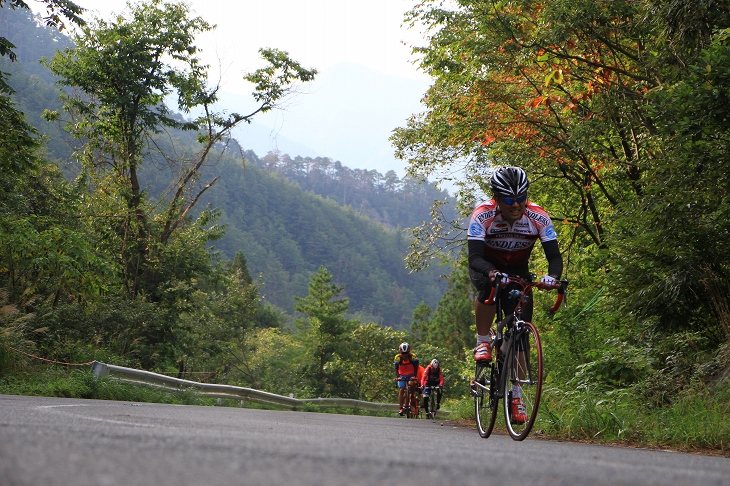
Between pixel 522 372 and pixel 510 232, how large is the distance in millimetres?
1265

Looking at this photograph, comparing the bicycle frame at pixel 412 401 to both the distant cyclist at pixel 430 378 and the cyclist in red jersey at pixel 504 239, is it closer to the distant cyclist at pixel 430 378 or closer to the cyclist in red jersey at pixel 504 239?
the distant cyclist at pixel 430 378

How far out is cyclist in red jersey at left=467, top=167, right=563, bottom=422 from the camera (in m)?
6.52

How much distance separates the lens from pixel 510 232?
6.76 meters

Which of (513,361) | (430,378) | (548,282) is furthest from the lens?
(430,378)

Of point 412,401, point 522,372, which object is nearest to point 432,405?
point 412,401

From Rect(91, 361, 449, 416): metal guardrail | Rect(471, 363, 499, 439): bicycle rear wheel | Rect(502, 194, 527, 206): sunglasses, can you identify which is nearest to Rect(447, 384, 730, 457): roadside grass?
Rect(471, 363, 499, 439): bicycle rear wheel

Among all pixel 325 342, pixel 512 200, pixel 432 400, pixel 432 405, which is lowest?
pixel 432 405

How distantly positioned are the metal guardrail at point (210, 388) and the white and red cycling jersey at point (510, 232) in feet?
27.5

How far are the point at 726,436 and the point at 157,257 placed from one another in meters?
24.6

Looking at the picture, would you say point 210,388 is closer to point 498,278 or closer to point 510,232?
point 510,232

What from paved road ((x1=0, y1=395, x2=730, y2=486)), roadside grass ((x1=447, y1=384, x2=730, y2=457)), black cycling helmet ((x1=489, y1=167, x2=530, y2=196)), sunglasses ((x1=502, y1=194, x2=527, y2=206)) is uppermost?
black cycling helmet ((x1=489, y1=167, x2=530, y2=196))

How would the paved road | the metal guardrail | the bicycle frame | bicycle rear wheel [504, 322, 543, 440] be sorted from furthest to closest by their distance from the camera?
the bicycle frame, the metal guardrail, bicycle rear wheel [504, 322, 543, 440], the paved road

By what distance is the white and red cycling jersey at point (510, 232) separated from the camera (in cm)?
672

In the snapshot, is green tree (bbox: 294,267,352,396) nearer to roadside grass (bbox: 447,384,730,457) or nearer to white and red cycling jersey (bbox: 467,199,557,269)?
roadside grass (bbox: 447,384,730,457)
